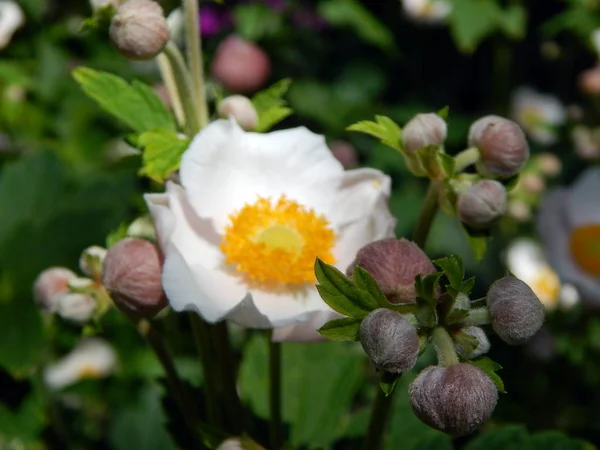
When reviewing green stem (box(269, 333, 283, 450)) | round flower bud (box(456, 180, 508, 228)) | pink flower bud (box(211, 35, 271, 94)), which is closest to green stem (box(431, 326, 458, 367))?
round flower bud (box(456, 180, 508, 228))

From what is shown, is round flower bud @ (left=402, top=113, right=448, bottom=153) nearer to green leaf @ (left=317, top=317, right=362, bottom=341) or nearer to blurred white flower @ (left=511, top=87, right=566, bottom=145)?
green leaf @ (left=317, top=317, right=362, bottom=341)

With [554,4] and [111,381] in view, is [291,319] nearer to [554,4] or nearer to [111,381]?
[111,381]

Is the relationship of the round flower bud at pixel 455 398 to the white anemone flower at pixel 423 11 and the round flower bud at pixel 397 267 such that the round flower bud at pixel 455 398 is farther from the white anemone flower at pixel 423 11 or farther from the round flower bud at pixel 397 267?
the white anemone flower at pixel 423 11

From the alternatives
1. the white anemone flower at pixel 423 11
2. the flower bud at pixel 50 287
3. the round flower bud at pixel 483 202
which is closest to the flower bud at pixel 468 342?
the round flower bud at pixel 483 202

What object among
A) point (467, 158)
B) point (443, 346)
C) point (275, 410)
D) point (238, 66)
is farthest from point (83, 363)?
point (443, 346)

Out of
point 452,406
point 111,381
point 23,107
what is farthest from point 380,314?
point 23,107

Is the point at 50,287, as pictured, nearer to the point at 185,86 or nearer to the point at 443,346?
the point at 185,86
